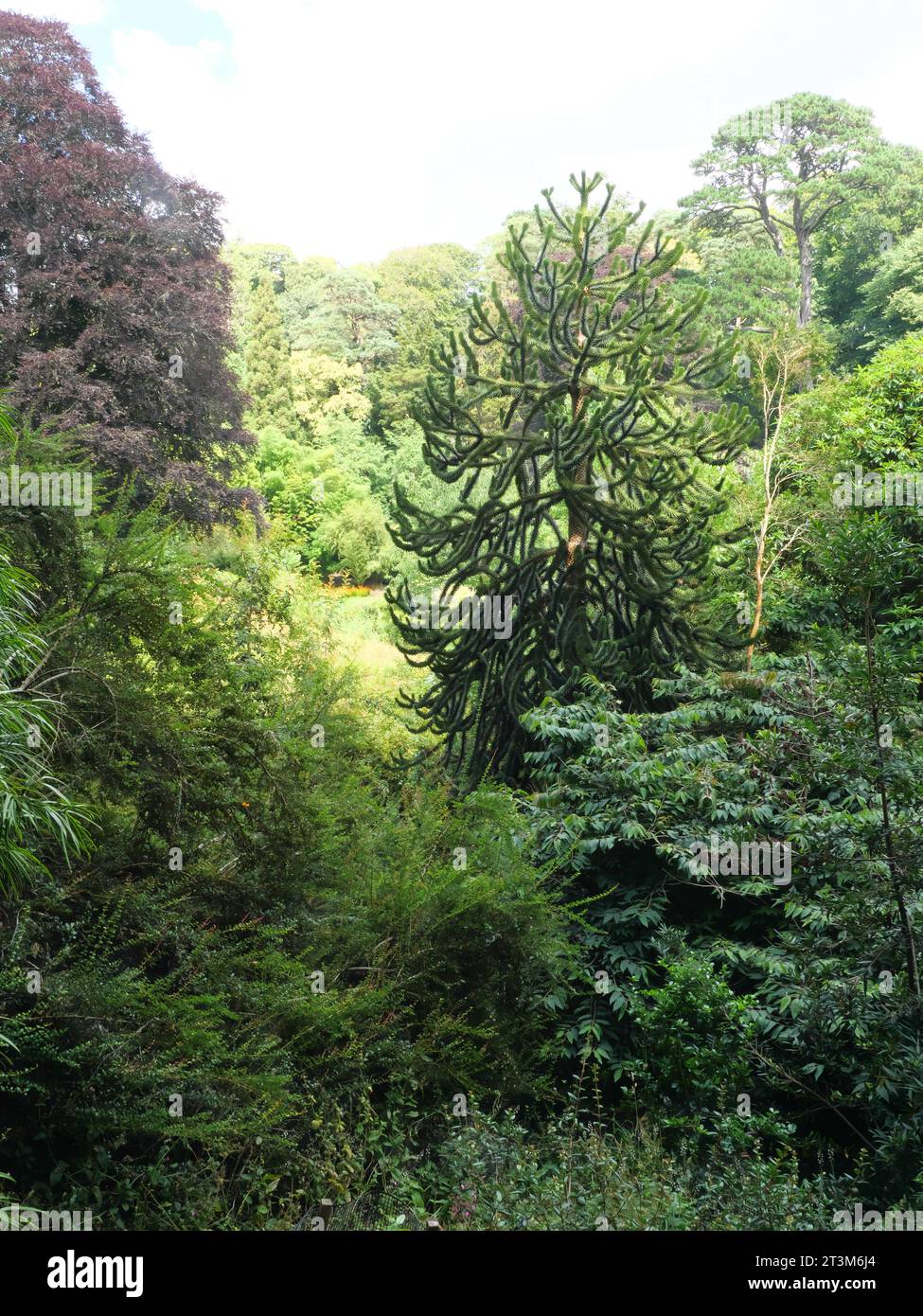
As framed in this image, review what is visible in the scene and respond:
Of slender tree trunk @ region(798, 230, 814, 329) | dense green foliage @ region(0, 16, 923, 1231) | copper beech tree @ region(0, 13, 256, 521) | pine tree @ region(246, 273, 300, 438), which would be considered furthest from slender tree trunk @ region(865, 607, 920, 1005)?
pine tree @ region(246, 273, 300, 438)

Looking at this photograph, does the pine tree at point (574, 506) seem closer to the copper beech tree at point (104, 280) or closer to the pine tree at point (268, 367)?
the copper beech tree at point (104, 280)

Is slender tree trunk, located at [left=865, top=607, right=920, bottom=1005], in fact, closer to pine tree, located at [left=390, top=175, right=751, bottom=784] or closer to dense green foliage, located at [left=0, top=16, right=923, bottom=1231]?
dense green foliage, located at [left=0, top=16, right=923, bottom=1231]

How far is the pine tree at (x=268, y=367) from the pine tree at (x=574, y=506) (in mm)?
22608

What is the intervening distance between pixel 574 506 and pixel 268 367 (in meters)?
24.9

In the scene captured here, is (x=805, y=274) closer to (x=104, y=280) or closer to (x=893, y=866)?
(x=104, y=280)

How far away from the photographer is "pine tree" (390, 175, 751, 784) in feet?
28.9

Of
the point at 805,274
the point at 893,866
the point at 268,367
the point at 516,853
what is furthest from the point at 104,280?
the point at 805,274

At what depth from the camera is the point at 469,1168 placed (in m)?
4.89

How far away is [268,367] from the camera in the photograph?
104 feet

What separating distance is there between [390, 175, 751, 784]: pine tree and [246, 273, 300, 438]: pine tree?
22.6 m

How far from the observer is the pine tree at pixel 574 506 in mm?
8805
